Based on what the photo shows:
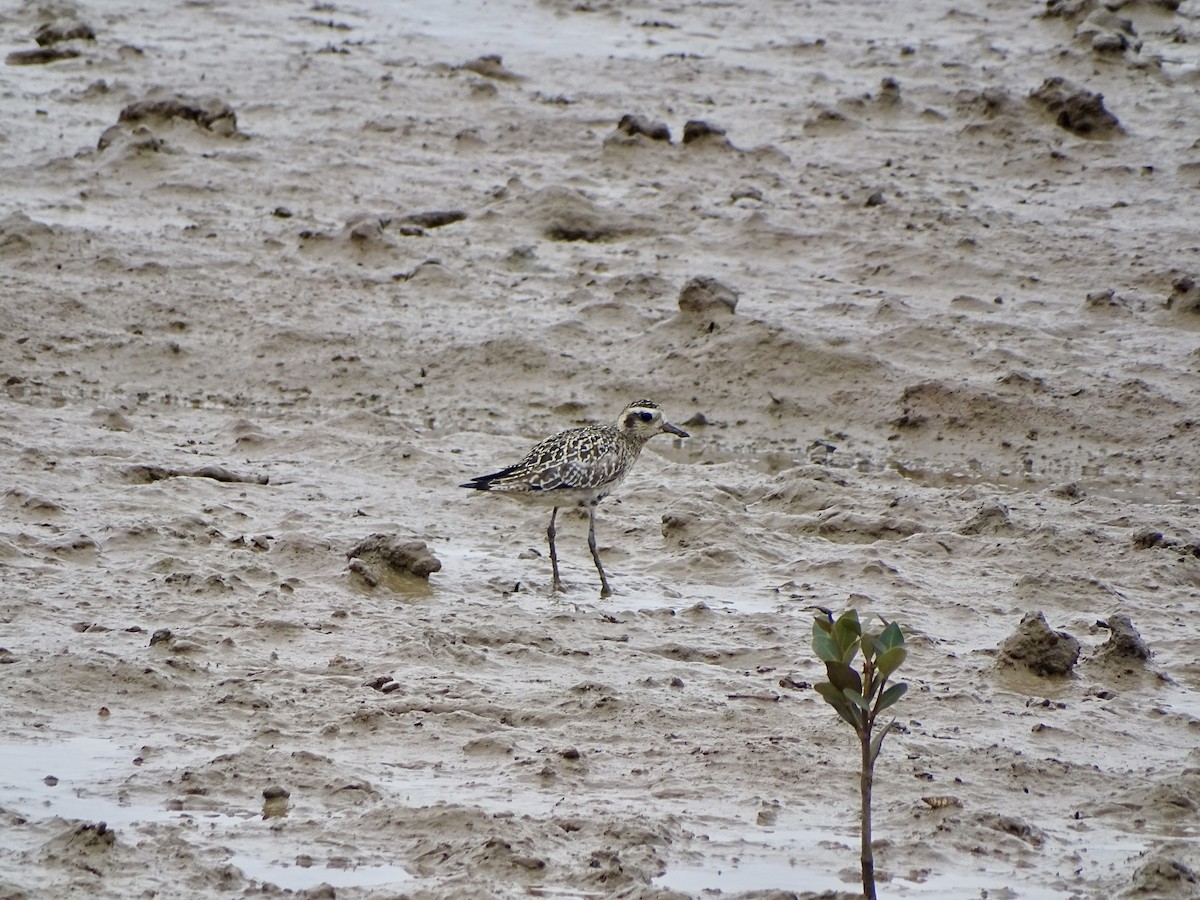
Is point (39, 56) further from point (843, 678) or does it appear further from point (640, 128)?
point (843, 678)

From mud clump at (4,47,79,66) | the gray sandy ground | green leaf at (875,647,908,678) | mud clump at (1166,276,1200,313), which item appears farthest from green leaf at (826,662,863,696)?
mud clump at (4,47,79,66)

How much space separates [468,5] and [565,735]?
12.8 metres

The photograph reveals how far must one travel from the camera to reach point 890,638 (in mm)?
4926

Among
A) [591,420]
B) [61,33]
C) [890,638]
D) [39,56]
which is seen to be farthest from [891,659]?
[61,33]

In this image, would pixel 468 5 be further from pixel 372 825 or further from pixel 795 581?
pixel 372 825

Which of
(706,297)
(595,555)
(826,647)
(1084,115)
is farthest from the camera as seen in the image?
(1084,115)

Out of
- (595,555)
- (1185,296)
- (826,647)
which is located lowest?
(595,555)

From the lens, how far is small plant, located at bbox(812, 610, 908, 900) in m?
4.92

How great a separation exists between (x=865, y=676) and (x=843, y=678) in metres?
0.09

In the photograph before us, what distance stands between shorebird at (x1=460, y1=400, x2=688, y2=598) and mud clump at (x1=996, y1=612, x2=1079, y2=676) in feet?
6.35

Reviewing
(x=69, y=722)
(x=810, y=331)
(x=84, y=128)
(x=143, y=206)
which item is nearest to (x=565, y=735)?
(x=69, y=722)

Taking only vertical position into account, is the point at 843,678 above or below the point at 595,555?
above

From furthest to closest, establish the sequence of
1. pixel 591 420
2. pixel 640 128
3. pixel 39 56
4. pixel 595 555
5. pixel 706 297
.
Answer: pixel 39 56
pixel 640 128
pixel 706 297
pixel 591 420
pixel 595 555

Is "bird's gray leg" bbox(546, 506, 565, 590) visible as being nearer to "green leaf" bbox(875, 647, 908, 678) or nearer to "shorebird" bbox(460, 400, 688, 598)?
"shorebird" bbox(460, 400, 688, 598)
